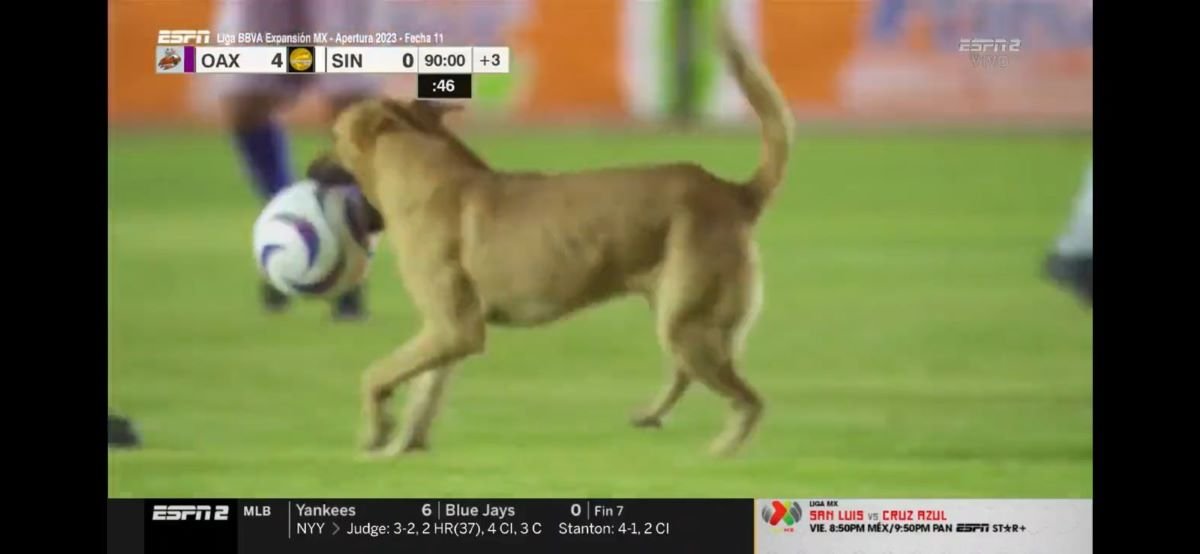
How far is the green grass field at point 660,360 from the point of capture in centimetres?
542

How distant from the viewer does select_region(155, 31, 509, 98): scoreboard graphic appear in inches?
214

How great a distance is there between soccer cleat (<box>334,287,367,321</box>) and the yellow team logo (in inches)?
24.3

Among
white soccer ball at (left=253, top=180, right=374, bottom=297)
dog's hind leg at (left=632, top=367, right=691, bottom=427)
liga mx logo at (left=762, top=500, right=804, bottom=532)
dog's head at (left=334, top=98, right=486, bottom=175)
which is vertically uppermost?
dog's head at (left=334, top=98, right=486, bottom=175)

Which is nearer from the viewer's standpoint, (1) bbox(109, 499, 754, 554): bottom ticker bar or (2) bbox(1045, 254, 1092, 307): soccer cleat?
(1) bbox(109, 499, 754, 554): bottom ticker bar

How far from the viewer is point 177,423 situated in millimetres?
5516

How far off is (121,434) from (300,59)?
112 centimetres

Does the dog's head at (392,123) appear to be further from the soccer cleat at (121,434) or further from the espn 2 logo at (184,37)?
the soccer cleat at (121,434)

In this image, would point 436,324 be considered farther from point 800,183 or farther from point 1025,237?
point 1025,237

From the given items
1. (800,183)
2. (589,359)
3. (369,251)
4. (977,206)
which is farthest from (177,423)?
(977,206)

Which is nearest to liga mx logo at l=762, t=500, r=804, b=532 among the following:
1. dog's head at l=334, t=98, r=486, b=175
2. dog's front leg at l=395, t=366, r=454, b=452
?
dog's front leg at l=395, t=366, r=454, b=452

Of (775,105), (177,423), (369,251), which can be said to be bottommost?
(177,423)

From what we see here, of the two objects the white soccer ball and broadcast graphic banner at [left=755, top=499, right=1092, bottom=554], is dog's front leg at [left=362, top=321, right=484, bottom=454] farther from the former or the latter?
broadcast graphic banner at [left=755, top=499, right=1092, bottom=554]

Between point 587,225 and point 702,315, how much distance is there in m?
0.38

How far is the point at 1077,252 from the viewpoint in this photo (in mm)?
5508
